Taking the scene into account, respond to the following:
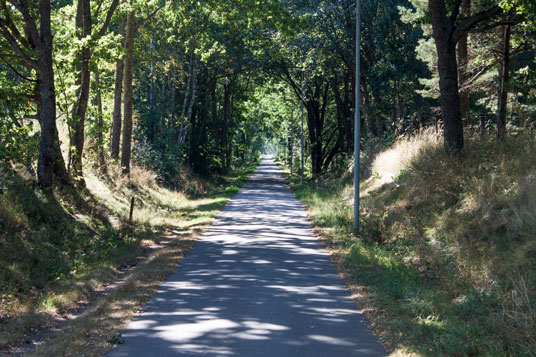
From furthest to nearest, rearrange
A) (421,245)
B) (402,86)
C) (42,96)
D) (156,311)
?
(402,86) < (42,96) < (421,245) < (156,311)

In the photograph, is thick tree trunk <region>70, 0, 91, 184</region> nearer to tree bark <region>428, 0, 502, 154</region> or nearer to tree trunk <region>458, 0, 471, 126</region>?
tree bark <region>428, 0, 502, 154</region>

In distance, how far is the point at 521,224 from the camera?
9086 millimetres

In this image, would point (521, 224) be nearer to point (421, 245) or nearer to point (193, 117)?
point (421, 245)

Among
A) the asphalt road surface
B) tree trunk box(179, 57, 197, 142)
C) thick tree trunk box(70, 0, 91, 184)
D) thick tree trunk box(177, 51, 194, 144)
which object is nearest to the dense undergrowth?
the asphalt road surface

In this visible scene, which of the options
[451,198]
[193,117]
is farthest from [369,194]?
[193,117]

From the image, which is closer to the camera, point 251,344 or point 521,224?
point 251,344

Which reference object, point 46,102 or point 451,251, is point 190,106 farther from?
point 451,251

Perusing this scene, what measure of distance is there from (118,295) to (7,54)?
9.27 metres

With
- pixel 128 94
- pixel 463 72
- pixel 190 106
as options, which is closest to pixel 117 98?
pixel 128 94

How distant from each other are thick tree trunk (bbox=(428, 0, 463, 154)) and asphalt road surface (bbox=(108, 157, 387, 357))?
475 centimetres

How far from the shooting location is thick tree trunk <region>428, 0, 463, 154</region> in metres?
14.4

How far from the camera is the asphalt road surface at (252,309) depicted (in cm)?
629

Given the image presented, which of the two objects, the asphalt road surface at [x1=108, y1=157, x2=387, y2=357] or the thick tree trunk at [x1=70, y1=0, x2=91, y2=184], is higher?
the thick tree trunk at [x1=70, y1=0, x2=91, y2=184]

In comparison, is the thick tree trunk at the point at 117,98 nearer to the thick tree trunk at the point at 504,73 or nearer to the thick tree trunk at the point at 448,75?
the thick tree trunk at the point at 448,75
